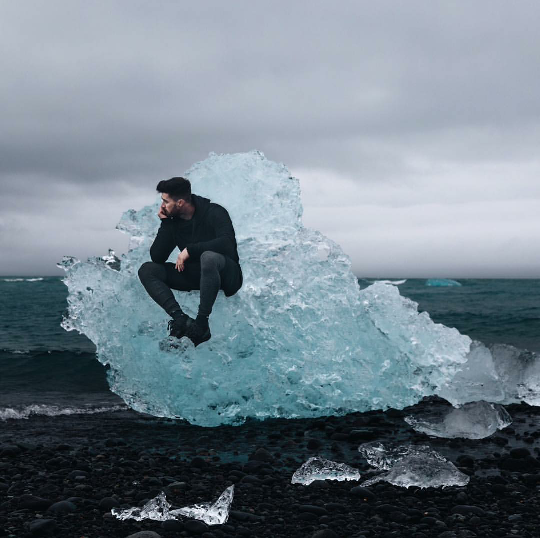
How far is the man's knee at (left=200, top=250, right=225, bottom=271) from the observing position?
872 cm

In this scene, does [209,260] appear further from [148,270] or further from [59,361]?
[59,361]

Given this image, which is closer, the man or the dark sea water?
the man

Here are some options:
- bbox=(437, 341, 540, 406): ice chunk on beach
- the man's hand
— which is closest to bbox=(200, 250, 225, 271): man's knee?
the man's hand

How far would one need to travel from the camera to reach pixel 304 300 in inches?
386

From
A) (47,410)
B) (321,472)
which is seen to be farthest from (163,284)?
(47,410)

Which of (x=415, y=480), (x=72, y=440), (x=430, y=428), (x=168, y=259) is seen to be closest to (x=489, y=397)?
(x=430, y=428)

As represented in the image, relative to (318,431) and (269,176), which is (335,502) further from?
(269,176)

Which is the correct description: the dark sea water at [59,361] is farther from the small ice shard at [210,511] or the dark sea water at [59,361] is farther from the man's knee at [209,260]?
the small ice shard at [210,511]

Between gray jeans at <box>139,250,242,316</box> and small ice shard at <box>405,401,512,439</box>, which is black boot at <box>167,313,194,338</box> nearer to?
gray jeans at <box>139,250,242,316</box>

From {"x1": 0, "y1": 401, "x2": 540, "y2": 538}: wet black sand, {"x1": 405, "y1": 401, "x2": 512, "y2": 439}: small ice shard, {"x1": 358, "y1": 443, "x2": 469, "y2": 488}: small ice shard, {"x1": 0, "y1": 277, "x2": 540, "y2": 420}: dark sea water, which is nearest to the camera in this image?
{"x1": 0, "y1": 401, "x2": 540, "y2": 538}: wet black sand

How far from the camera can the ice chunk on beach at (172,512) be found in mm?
5227

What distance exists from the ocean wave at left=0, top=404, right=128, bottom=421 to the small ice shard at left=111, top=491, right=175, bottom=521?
21.2 feet

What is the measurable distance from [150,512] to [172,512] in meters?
0.19

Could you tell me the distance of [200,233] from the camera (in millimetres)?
9148
